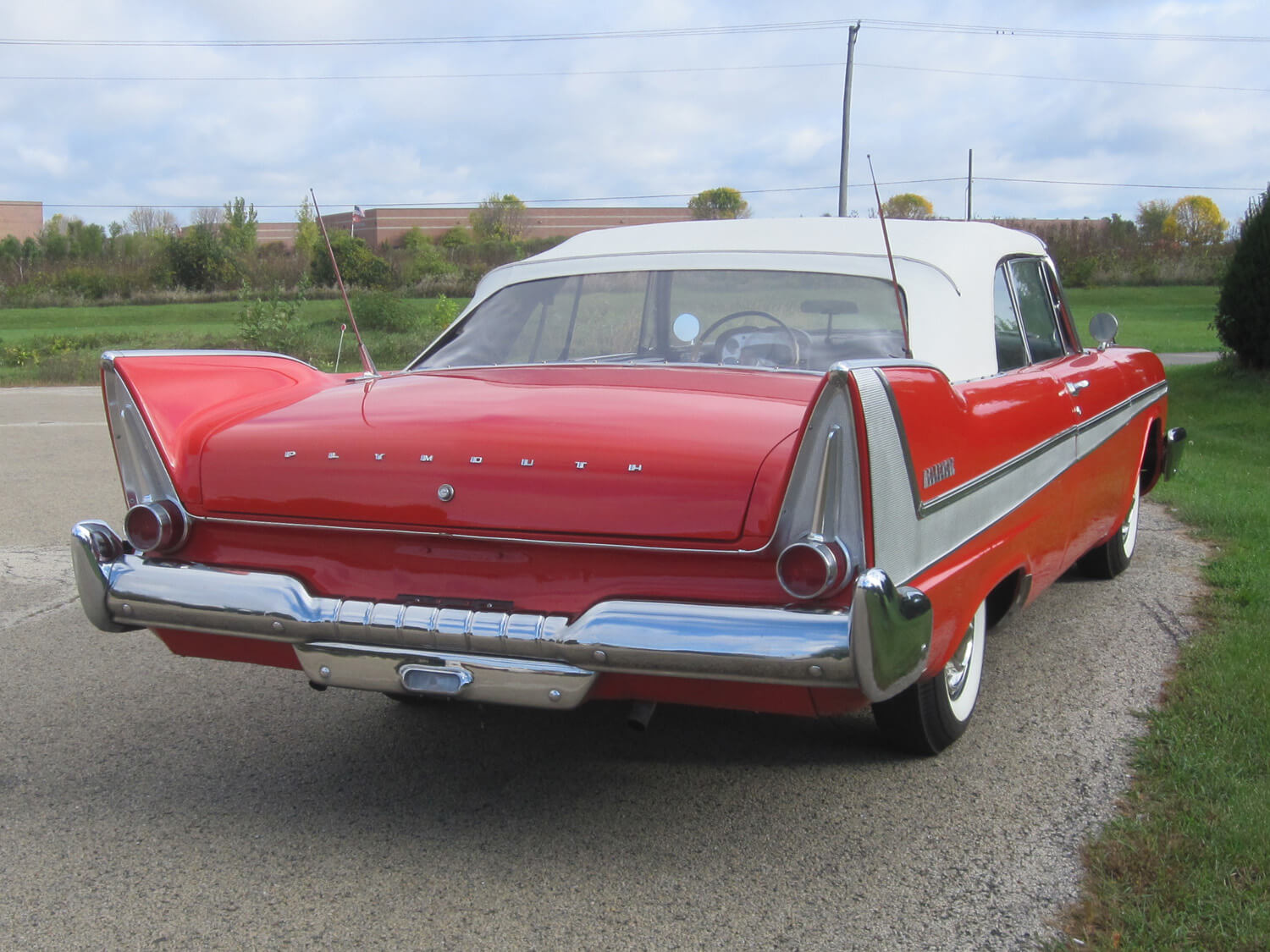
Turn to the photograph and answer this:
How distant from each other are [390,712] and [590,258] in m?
1.66

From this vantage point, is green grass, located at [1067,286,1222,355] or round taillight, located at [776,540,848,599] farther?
green grass, located at [1067,286,1222,355]

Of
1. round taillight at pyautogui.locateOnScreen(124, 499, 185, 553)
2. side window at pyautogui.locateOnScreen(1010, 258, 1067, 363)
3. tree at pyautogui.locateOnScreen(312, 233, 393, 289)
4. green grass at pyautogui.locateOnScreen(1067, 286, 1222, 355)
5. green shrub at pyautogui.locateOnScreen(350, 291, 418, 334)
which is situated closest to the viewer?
round taillight at pyautogui.locateOnScreen(124, 499, 185, 553)

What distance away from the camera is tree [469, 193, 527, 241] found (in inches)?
2763

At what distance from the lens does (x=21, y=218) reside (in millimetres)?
106500

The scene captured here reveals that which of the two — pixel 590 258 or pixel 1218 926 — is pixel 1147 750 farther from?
pixel 590 258

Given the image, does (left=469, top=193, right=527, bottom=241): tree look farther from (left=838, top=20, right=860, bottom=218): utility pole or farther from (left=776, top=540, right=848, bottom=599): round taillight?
(left=776, top=540, right=848, bottom=599): round taillight

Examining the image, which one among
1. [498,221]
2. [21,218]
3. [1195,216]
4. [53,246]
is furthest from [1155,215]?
[21,218]

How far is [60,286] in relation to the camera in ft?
159

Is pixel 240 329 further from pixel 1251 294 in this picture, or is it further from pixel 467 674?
pixel 467 674

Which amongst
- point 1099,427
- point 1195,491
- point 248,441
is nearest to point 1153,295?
point 1195,491

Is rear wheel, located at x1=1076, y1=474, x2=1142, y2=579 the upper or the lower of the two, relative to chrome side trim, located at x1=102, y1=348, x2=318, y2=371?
lower

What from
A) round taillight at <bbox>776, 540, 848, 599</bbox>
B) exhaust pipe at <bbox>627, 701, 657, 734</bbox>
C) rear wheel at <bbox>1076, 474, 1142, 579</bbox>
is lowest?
rear wheel at <bbox>1076, 474, 1142, 579</bbox>

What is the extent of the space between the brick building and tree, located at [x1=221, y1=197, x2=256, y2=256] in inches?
2110

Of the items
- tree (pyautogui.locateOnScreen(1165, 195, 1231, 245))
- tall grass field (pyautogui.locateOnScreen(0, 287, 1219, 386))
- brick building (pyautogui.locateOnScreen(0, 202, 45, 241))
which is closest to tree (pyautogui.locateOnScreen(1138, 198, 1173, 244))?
tree (pyautogui.locateOnScreen(1165, 195, 1231, 245))
